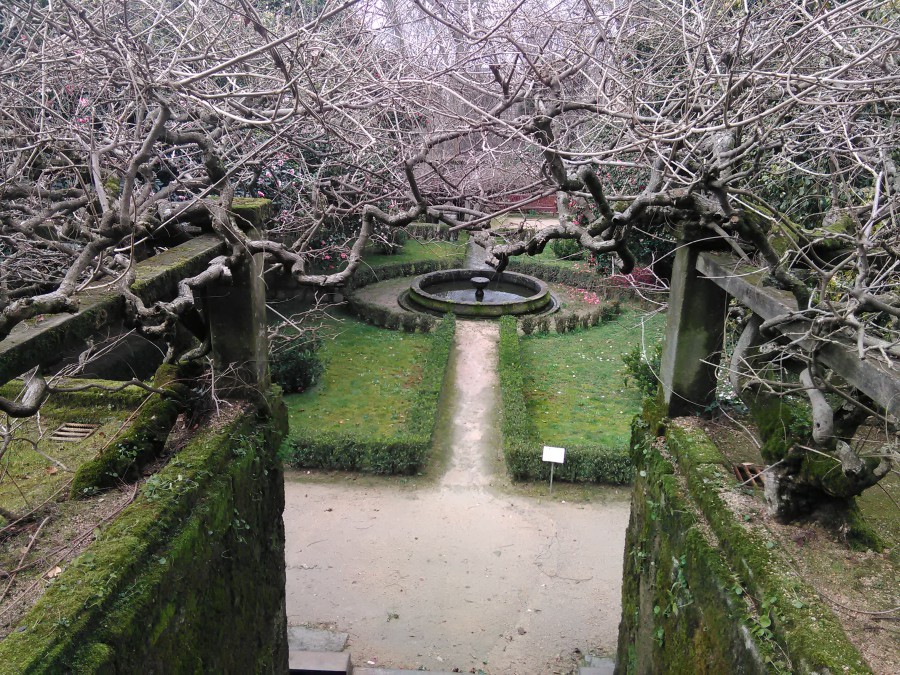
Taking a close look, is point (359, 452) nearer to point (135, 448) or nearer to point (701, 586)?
point (135, 448)

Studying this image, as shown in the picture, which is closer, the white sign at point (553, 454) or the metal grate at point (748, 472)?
the metal grate at point (748, 472)

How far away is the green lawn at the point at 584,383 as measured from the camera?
37.1ft

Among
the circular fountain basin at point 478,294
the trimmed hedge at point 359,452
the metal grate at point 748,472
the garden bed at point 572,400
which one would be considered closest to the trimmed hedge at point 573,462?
the garden bed at point 572,400

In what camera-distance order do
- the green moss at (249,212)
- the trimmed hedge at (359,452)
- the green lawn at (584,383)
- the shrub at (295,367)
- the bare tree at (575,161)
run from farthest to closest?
1. the shrub at (295,367)
2. the green lawn at (584,383)
3. the trimmed hedge at (359,452)
4. the green moss at (249,212)
5. the bare tree at (575,161)

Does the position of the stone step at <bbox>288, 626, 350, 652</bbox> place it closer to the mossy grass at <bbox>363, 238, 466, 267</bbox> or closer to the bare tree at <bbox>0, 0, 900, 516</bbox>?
the bare tree at <bbox>0, 0, 900, 516</bbox>

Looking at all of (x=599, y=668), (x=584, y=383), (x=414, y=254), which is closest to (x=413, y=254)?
(x=414, y=254)

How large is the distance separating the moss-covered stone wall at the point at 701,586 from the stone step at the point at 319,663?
8.70 feet

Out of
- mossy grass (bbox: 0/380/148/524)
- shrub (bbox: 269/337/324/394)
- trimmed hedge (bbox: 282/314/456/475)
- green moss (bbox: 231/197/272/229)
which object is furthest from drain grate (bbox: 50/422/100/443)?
shrub (bbox: 269/337/324/394)

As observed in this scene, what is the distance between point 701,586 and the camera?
4012 mm

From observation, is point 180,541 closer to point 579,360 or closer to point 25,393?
point 25,393

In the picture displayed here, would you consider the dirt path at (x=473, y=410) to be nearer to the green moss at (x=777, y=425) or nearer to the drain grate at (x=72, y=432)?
the drain grate at (x=72, y=432)

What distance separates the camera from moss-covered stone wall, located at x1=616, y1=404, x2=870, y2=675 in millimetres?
3178

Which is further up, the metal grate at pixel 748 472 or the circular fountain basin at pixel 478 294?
the metal grate at pixel 748 472

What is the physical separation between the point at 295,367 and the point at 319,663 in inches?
252
